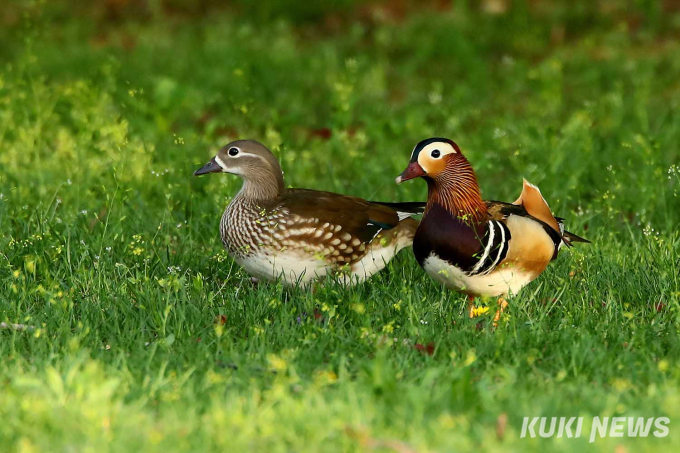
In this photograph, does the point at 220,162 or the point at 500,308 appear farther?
the point at 220,162

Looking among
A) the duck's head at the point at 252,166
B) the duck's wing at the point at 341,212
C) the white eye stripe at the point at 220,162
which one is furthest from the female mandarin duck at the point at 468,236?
the white eye stripe at the point at 220,162

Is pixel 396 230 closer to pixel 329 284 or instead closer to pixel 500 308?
pixel 329 284

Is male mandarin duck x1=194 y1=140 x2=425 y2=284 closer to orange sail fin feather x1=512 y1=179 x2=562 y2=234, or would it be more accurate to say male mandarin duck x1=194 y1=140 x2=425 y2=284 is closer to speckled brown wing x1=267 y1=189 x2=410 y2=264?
speckled brown wing x1=267 y1=189 x2=410 y2=264

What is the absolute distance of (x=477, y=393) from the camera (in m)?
3.78

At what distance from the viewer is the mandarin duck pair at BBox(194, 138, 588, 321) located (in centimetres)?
497

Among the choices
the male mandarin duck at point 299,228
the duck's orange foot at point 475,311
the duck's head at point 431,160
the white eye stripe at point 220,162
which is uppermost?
the duck's head at point 431,160

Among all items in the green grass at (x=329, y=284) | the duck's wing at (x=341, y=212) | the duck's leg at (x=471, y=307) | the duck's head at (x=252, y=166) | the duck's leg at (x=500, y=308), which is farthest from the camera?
the duck's head at (x=252, y=166)

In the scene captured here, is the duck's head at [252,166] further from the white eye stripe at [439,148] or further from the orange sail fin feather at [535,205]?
the orange sail fin feather at [535,205]

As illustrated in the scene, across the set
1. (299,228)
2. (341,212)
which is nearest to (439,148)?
(341,212)

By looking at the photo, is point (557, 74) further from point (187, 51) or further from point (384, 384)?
point (384, 384)

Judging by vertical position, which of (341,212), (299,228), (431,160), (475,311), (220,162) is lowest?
(475,311)

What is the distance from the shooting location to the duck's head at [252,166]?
574 cm

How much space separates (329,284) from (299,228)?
0.37 meters

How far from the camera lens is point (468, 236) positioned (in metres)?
4.95
